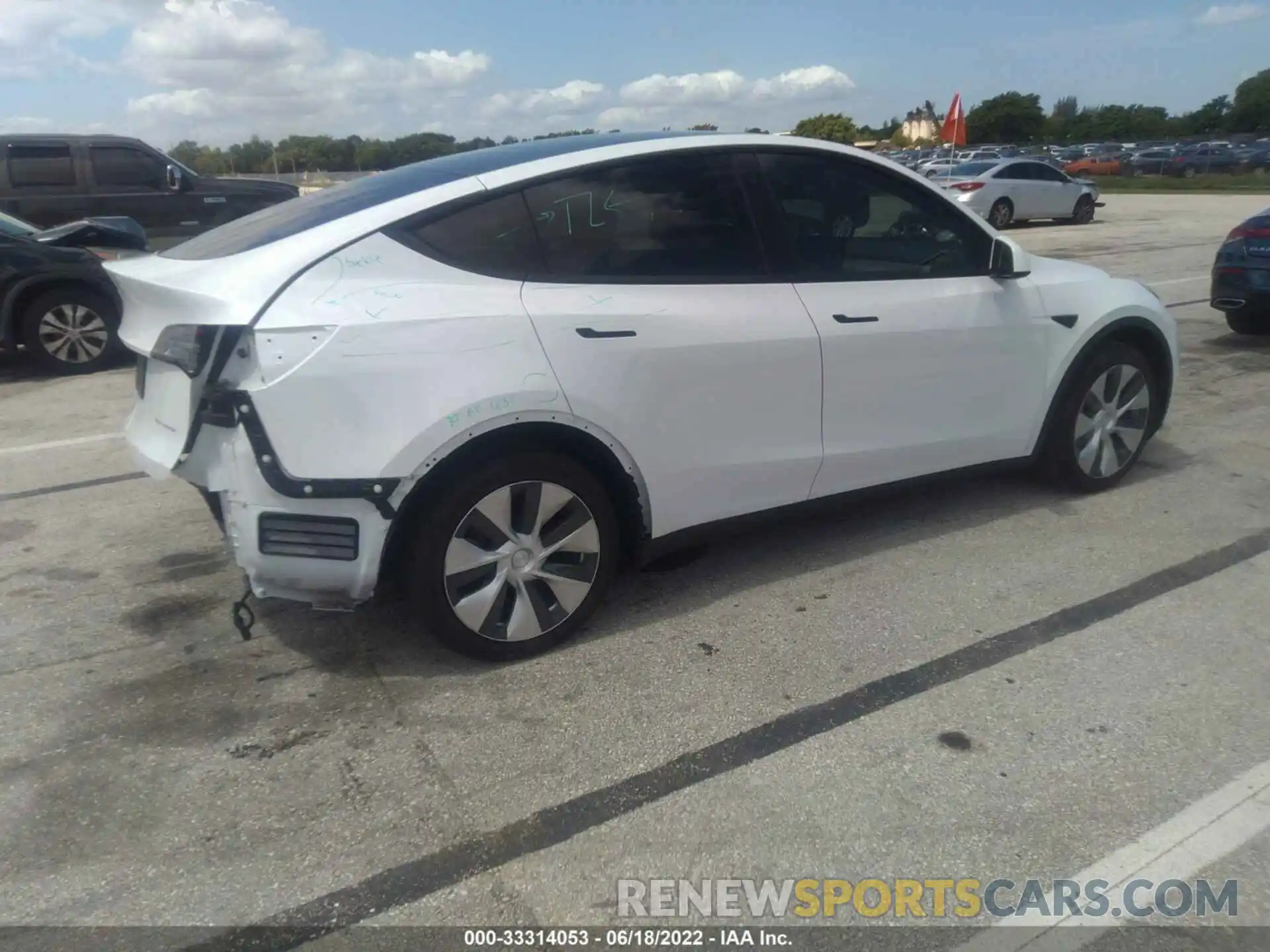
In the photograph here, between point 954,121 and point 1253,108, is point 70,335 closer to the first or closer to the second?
point 954,121

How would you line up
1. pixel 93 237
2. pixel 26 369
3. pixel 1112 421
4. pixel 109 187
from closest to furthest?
pixel 1112 421
pixel 93 237
pixel 26 369
pixel 109 187

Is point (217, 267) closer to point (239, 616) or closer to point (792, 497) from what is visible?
point (239, 616)

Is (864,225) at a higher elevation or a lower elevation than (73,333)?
higher

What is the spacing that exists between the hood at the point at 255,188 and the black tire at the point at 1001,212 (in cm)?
1471

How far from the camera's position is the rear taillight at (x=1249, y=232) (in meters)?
7.91

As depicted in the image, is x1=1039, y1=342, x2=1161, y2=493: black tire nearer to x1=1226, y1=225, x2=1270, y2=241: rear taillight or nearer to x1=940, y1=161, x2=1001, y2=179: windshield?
x1=1226, y1=225, x2=1270, y2=241: rear taillight

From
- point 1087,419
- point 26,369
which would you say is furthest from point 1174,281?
point 26,369

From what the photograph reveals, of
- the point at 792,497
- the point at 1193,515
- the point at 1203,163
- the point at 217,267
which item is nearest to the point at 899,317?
the point at 792,497

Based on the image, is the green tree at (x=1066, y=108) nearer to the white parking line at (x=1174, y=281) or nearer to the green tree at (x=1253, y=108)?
the green tree at (x=1253, y=108)

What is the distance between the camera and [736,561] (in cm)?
428

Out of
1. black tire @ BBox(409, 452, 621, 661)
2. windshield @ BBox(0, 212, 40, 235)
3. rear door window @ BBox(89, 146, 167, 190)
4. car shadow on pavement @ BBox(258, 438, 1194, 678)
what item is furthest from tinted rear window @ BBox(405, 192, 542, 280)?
rear door window @ BBox(89, 146, 167, 190)

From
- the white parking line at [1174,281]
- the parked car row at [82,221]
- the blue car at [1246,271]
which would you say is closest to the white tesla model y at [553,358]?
the blue car at [1246,271]

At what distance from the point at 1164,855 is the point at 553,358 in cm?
222

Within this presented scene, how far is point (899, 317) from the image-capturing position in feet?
13.1
